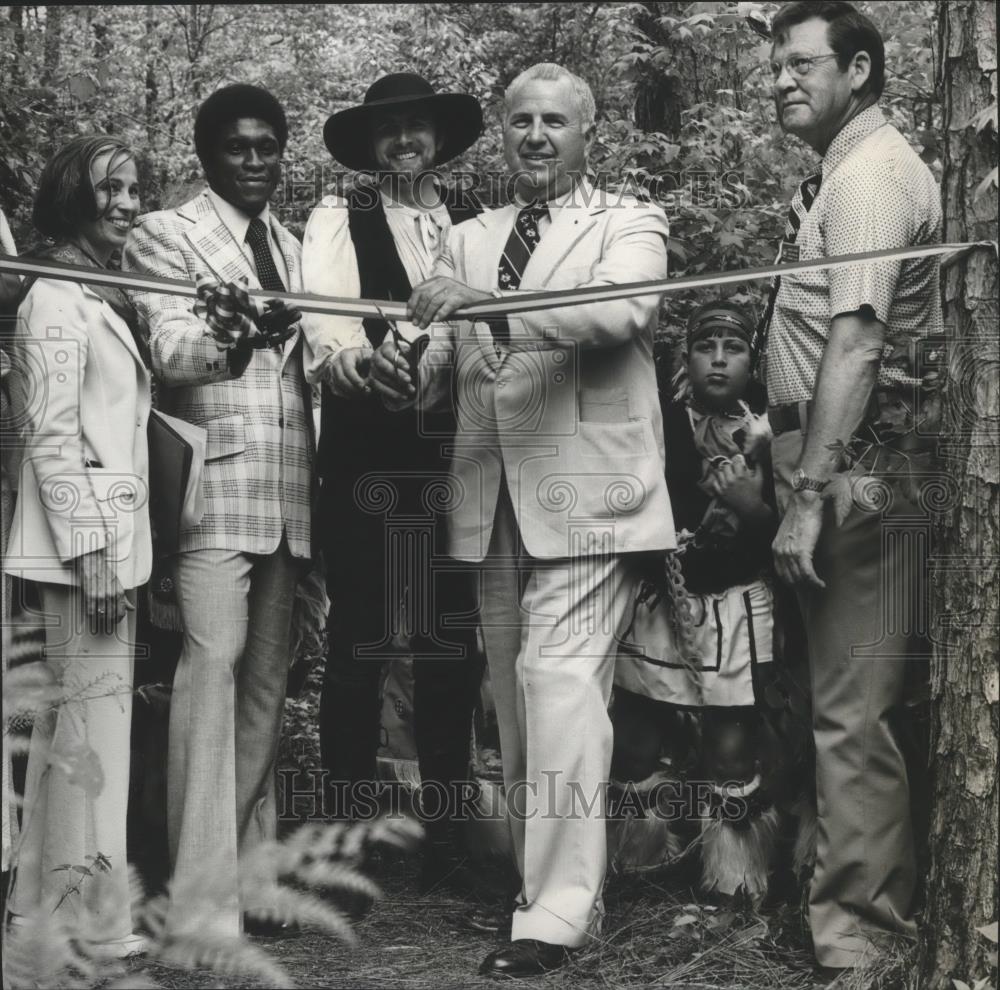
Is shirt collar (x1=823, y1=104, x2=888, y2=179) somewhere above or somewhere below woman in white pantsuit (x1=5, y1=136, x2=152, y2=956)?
above

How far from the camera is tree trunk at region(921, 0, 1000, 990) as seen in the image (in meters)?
3.52

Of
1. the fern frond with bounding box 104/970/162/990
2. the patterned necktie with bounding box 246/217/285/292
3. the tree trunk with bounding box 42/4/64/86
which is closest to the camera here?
the fern frond with bounding box 104/970/162/990

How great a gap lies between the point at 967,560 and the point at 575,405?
1.15m

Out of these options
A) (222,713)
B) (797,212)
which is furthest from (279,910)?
(797,212)

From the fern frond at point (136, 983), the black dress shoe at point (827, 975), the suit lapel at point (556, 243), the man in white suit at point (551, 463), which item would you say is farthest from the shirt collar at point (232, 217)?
the black dress shoe at point (827, 975)

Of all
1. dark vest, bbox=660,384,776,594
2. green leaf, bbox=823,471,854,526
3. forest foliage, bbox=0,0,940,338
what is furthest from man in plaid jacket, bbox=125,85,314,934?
green leaf, bbox=823,471,854,526

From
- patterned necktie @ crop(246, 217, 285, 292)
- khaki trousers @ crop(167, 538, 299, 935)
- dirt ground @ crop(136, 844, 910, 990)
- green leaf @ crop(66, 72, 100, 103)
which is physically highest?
green leaf @ crop(66, 72, 100, 103)

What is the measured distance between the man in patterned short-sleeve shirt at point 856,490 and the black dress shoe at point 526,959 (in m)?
0.68

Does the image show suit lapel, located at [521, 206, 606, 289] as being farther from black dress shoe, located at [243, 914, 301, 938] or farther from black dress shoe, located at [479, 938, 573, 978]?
black dress shoe, located at [243, 914, 301, 938]

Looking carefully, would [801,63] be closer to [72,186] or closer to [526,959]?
[72,186]

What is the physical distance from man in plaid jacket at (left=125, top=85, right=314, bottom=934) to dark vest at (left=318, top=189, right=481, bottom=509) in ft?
0.33

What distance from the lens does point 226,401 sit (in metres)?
4.31

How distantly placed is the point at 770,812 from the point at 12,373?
246 cm

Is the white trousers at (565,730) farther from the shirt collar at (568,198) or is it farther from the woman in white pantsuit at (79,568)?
the woman in white pantsuit at (79,568)
